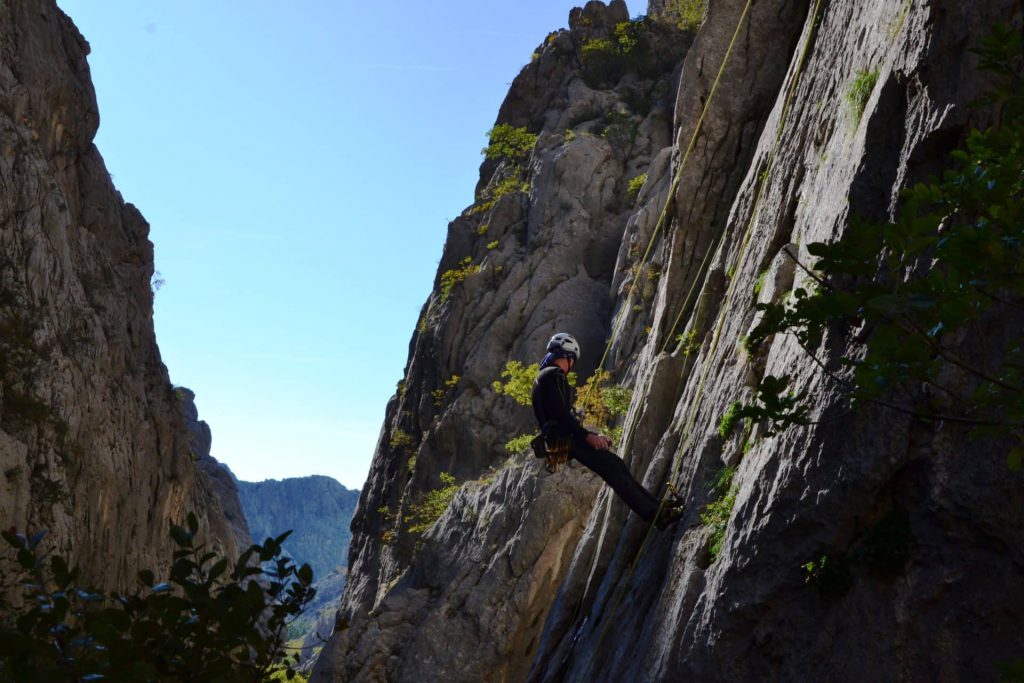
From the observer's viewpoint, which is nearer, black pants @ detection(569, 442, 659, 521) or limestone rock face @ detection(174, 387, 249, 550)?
black pants @ detection(569, 442, 659, 521)

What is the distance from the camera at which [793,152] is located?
48.3 feet

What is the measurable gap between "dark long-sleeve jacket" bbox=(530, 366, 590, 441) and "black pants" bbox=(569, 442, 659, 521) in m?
0.23

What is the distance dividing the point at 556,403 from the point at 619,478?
168 cm

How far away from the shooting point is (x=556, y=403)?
49.8 feet

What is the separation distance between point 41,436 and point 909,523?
28.8m

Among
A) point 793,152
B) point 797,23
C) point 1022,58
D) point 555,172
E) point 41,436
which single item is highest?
point 555,172

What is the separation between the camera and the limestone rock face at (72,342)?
103 ft

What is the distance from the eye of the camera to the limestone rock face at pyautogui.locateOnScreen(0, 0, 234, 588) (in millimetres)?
31375

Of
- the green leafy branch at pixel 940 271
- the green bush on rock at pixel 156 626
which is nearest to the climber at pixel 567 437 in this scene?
the green leafy branch at pixel 940 271

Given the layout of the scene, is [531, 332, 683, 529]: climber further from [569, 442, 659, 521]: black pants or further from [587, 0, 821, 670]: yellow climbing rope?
[587, 0, 821, 670]: yellow climbing rope

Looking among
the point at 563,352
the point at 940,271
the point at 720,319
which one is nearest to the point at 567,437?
the point at 563,352

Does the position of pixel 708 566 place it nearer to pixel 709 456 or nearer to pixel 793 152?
pixel 709 456

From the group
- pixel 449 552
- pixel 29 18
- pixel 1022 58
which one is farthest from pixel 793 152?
pixel 29 18

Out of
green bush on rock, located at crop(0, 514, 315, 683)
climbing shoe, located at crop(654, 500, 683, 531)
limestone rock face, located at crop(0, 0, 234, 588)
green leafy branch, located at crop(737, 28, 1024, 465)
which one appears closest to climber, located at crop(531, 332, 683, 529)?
climbing shoe, located at crop(654, 500, 683, 531)
